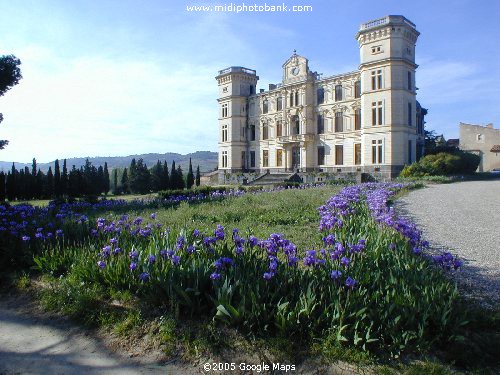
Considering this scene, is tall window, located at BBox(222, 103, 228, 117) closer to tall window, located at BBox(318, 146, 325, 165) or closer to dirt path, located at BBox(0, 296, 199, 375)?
tall window, located at BBox(318, 146, 325, 165)

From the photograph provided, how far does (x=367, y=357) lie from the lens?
10.7 feet

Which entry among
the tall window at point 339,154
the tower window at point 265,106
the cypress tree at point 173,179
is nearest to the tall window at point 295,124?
the tower window at point 265,106

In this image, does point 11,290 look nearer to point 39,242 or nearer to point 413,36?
point 39,242

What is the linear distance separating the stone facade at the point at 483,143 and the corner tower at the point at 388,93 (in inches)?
767

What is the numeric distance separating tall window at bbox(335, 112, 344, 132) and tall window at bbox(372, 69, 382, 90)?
5.93 metres

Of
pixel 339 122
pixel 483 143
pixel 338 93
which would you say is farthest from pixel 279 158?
pixel 483 143

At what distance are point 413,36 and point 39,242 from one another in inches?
1642

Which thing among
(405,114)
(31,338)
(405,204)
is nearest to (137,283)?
(31,338)

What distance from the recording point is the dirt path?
3.50m

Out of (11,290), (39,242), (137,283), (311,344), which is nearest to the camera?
(311,344)

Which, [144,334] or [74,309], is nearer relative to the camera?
[144,334]

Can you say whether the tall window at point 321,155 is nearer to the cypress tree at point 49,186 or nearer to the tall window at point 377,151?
the tall window at point 377,151

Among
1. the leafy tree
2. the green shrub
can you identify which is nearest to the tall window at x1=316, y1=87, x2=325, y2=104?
the green shrub

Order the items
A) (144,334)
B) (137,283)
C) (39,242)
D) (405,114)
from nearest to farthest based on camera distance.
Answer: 1. (144,334)
2. (137,283)
3. (39,242)
4. (405,114)
